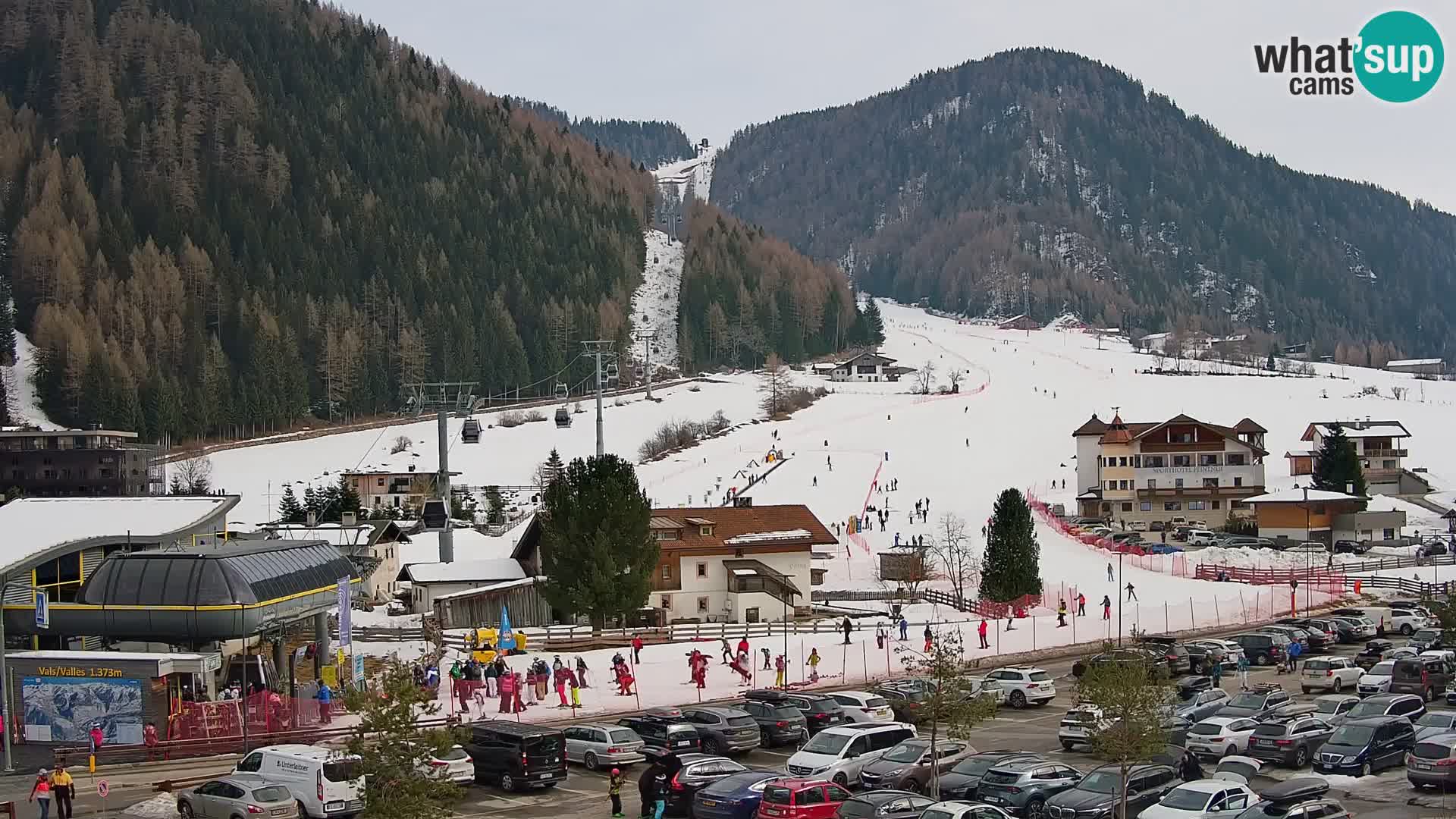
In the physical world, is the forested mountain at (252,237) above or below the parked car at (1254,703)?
above

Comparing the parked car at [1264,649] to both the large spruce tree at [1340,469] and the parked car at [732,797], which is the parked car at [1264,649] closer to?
the parked car at [732,797]

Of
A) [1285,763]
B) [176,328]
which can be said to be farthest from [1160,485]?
[176,328]

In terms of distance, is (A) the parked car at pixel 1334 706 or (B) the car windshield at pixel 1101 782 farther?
(A) the parked car at pixel 1334 706

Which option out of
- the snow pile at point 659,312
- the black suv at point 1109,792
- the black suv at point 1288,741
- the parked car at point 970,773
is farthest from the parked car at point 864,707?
the snow pile at point 659,312

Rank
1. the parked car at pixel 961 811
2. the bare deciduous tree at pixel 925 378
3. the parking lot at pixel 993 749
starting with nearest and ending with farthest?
the parked car at pixel 961 811
the parking lot at pixel 993 749
the bare deciduous tree at pixel 925 378

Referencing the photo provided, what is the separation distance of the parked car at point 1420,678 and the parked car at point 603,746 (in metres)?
16.1

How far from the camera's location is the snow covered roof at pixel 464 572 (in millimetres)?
48531

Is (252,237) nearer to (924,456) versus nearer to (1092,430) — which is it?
(924,456)

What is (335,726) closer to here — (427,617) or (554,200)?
(427,617)

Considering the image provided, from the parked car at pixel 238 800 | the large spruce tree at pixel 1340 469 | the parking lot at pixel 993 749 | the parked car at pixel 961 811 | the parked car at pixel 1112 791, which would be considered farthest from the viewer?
the large spruce tree at pixel 1340 469

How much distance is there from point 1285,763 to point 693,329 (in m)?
149

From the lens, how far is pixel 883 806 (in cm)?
2034

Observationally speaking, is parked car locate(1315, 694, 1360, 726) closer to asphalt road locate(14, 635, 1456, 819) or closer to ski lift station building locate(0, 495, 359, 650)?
asphalt road locate(14, 635, 1456, 819)

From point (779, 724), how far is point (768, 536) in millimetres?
22037
